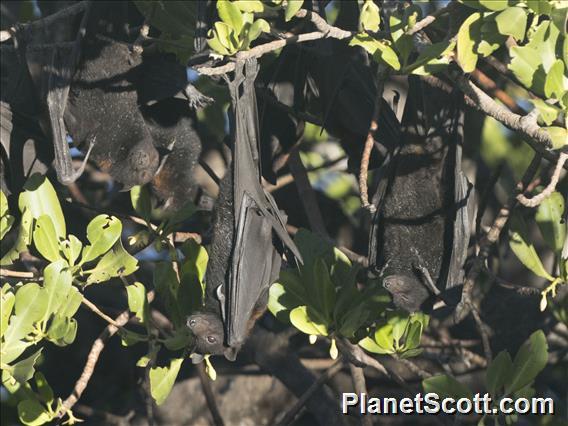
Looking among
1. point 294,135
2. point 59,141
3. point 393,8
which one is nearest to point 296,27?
point 294,135

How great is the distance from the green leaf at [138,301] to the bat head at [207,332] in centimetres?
18

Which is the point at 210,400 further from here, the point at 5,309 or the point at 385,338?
the point at 5,309

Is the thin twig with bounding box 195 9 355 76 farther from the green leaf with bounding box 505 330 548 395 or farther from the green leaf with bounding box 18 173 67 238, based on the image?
the green leaf with bounding box 505 330 548 395

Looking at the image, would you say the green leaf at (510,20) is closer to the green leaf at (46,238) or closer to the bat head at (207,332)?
the bat head at (207,332)

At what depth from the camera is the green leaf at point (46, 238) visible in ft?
9.59

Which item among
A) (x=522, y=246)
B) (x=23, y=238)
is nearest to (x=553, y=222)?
(x=522, y=246)

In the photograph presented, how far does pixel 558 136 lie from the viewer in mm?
2387

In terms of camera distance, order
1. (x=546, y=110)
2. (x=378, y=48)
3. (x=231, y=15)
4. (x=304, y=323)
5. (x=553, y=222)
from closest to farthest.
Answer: (x=546, y=110) < (x=231, y=15) < (x=378, y=48) < (x=304, y=323) < (x=553, y=222)

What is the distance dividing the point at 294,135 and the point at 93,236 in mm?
1179

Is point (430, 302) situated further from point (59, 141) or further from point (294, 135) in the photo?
point (59, 141)

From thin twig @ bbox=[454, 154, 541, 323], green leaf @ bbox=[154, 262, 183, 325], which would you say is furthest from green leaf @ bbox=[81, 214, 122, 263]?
thin twig @ bbox=[454, 154, 541, 323]

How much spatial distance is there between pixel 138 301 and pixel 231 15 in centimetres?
98

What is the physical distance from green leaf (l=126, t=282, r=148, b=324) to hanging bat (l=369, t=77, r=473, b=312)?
825 mm

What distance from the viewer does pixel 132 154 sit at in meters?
4.13
